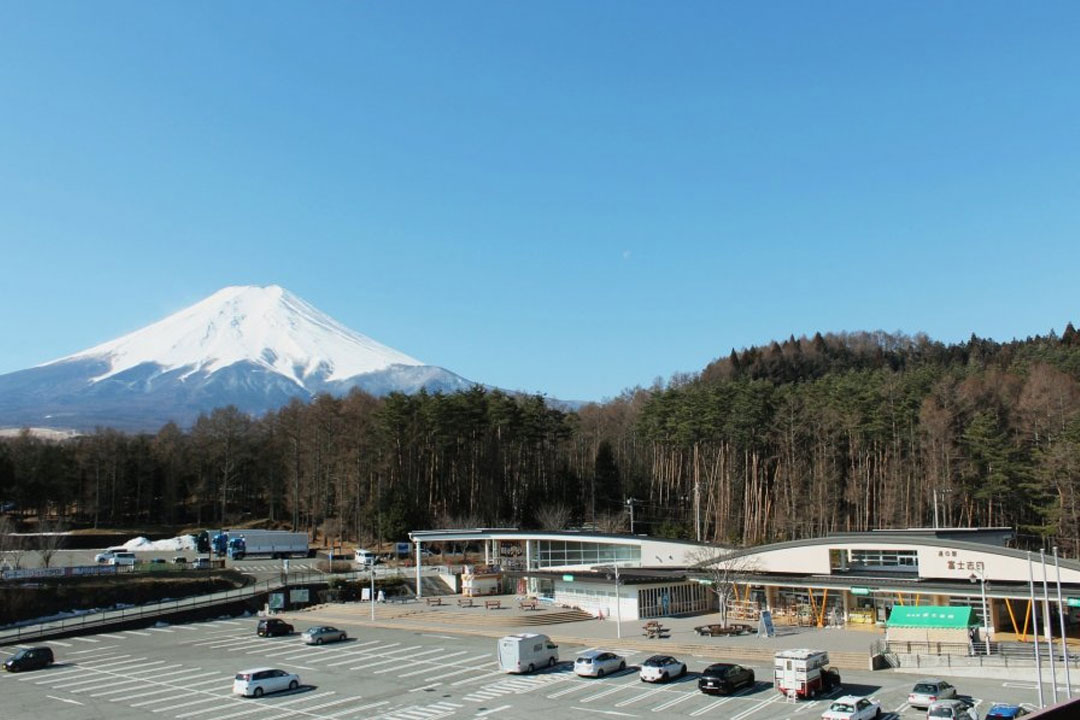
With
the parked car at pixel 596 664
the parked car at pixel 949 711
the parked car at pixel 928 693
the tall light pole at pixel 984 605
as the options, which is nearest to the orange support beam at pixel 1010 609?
the tall light pole at pixel 984 605

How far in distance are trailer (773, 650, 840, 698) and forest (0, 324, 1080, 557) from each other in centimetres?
2650

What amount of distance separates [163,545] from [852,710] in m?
60.3

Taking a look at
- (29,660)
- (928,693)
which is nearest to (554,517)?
(29,660)

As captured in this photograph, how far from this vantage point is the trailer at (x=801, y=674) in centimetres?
2438

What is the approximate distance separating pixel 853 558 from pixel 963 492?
18966mm

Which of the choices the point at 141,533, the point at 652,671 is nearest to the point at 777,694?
the point at 652,671

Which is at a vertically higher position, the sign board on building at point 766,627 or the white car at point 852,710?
the white car at point 852,710

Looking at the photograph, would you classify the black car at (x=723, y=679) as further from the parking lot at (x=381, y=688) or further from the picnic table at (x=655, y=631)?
the picnic table at (x=655, y=631)

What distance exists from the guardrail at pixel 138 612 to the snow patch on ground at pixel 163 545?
19960mm

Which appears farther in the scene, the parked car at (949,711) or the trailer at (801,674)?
the trailer at (801,674)

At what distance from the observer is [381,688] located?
88.5ft

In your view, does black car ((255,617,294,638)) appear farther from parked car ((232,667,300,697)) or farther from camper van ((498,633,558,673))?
camper van ((498,633,558,673))

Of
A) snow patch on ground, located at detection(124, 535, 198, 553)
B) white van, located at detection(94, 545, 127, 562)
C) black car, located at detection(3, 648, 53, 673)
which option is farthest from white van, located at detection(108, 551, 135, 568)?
black car, located at detection(3, 648, 53, 673)

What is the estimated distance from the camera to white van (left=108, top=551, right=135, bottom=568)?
55.7 metres
